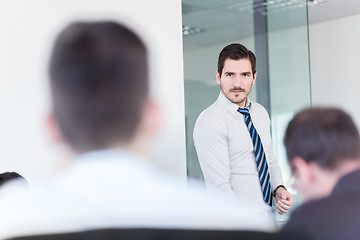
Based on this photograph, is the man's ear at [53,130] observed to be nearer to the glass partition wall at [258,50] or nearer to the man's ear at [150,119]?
the man's ear at [150,119]

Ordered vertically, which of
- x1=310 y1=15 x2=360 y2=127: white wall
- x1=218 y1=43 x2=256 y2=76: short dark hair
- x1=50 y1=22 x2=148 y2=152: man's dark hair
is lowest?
x1=50 y1=22 x2=148 y2=152: man's dark hair

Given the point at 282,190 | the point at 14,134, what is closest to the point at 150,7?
the point at 14,134

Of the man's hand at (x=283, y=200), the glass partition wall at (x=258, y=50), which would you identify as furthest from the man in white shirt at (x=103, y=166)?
the glass partition wall at (x=258, y=50)

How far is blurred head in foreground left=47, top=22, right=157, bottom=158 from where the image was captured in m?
0.82

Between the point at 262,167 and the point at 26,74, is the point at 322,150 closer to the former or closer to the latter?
the point at 262,167

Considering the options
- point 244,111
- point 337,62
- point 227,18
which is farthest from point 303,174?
point 337,62

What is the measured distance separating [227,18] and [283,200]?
2.14 meters

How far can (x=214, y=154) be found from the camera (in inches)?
122

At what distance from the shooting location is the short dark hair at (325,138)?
1.47 metres

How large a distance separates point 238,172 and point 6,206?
2412mm

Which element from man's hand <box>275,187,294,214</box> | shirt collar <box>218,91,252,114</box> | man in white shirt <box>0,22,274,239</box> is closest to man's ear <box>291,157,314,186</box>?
man in white shirt <box>0,22,274,239</box>

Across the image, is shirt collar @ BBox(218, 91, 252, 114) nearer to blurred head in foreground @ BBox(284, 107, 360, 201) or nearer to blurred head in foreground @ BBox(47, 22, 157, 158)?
blurred head in foreground @ BBox(284, 107, 360, 201)

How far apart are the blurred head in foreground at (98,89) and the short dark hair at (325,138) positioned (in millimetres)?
743

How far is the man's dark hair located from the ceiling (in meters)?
3.72
